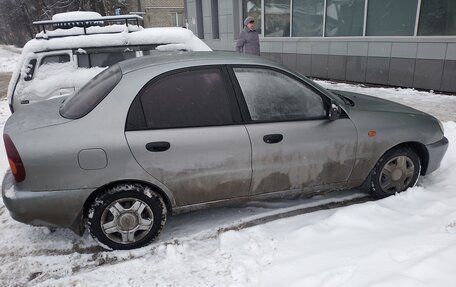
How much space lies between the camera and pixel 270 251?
3127 millimetres

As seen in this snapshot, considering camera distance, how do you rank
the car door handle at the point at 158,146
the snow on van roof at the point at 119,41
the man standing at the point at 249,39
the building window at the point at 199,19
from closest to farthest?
the car door handle at the point at 158,146, the snow on van roof at the point at 119,41, the man standing at the point at 249,39, the building window at the point at 199,19

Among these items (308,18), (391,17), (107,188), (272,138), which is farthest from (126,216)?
(308,18)

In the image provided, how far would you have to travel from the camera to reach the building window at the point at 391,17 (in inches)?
358

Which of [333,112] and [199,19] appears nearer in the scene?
[333,112]

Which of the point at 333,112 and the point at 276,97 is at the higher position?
the point at 276,97

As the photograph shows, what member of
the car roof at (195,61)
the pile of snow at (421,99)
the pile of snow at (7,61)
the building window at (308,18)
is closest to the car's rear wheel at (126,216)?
the car roof at (195,61)

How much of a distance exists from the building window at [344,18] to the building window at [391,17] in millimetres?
297

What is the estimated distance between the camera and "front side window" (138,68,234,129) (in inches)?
125

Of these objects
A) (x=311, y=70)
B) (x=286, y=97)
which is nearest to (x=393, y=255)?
(x=286, y=97)

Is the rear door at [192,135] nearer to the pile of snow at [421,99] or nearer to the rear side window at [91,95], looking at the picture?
the rear side window at [91,95]

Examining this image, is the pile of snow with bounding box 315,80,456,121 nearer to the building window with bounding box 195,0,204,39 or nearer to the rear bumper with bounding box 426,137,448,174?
the rear bumper with bounding box 426,137,448,174

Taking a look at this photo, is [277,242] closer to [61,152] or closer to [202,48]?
[61,152]

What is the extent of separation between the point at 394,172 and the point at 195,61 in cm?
232

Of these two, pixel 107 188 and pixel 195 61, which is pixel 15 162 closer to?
pixel 107 188
